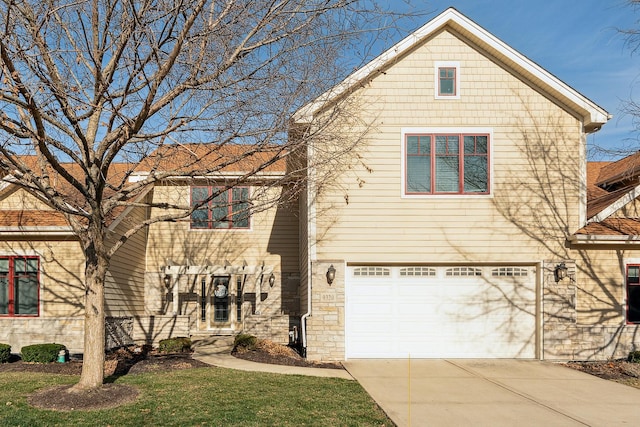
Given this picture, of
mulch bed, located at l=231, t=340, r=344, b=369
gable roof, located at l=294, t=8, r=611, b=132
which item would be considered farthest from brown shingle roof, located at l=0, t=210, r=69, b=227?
gable roof, located at l=294, t=8, r=611, b=132

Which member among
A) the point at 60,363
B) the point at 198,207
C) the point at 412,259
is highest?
the point at 198,207

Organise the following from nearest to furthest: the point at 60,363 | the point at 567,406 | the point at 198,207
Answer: the point at 567,406, the point at 198,207, the point at 60,363

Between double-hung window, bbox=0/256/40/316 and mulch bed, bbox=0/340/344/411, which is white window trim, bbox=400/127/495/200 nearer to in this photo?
mulch bed, bbox=0/340/344/411

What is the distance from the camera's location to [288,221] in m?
18.9

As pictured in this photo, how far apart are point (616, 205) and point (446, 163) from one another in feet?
13.7

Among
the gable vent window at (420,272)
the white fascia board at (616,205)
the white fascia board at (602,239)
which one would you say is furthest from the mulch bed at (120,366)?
the white fascia board at (616,205)

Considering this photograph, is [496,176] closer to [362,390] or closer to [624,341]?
[624,341]

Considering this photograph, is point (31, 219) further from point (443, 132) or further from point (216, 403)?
point (443, 132)

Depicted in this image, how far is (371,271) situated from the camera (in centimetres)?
1359

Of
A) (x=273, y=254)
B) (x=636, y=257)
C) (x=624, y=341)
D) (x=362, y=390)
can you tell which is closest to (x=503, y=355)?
(x=624, y=341)

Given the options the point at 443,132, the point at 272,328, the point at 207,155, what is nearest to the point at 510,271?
the point at 443,132

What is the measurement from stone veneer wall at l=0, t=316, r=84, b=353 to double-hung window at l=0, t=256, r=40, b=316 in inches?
10.7

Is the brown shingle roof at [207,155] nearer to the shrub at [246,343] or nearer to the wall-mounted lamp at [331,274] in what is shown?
the wall-mounted lamp at [331,274]

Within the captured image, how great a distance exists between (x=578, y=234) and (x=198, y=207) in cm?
870
